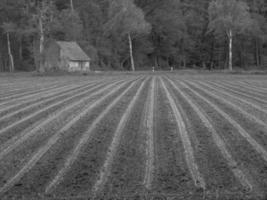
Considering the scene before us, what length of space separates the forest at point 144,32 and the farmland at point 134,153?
3747 cm

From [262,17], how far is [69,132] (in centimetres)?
5345

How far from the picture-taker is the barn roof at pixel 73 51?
161 feet

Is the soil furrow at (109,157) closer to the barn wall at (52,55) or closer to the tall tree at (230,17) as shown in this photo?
the tall tree at (230,17)

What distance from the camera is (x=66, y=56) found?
49.4 m

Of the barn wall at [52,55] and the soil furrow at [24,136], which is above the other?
the barn wall at [52,55]

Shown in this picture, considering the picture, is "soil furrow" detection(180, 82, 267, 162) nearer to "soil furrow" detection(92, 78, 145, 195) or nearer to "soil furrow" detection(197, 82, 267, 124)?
"soil furrow" detection(197, 82, 267, 124)

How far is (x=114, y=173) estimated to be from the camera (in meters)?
5.86

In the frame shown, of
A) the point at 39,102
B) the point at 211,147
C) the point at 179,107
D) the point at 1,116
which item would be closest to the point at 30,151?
the point at 211,147

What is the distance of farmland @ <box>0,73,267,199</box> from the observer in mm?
5238

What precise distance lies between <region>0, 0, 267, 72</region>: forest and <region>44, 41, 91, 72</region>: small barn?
176 cm

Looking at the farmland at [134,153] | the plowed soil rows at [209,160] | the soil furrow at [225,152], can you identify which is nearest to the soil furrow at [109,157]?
the farmland at [134,153]

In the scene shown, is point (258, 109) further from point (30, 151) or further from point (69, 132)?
point (30, 151)

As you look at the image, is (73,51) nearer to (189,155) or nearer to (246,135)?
(246,135)

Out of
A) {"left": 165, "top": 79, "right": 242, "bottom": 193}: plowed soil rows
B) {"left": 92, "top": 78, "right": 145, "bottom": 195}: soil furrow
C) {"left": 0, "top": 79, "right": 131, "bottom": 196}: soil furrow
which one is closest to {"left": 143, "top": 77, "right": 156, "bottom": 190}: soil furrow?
{"left": 92, "top": 78, "right": 145, "bottom": 195}: soil furrow
